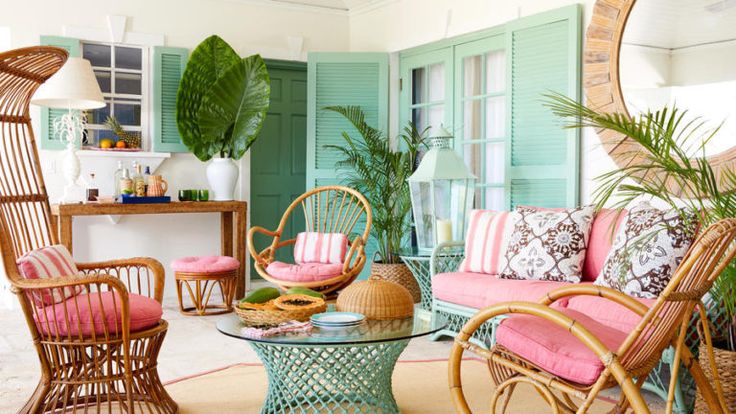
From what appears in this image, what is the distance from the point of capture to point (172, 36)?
6.30 meters

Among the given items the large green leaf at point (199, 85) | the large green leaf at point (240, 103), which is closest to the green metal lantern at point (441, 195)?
the large green leaf at point (240, 103)

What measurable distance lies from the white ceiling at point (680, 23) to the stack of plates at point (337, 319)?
2.47 meters

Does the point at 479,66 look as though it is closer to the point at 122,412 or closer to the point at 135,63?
the point at 135,63

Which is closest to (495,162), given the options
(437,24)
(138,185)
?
(437,24)

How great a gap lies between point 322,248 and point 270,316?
2.23 m

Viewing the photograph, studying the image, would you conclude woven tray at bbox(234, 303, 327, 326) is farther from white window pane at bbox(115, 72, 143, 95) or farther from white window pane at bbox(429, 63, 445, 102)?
white window pane at bbox(115, 72, 143, 95)

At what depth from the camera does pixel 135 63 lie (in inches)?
243

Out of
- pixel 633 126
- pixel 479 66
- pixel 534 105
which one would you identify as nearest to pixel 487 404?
pixel 633 126

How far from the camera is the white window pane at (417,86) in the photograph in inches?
252

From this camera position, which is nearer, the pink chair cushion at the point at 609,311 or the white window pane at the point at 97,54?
the pink chair cushion at the point at 609,311

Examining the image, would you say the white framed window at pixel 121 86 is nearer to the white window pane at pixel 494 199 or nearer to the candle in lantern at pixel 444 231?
the candle in lantern at pixel 444 231

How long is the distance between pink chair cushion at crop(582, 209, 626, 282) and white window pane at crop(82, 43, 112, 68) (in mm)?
4145

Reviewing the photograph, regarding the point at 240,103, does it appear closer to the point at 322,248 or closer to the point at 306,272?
the point at 322,248

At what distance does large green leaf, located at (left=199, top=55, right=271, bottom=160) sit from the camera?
5996 millimetres
